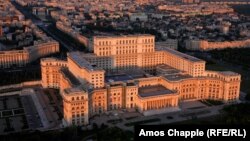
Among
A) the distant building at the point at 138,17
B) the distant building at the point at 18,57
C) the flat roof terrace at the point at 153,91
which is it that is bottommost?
the flat roof terrace at the point at 153,91

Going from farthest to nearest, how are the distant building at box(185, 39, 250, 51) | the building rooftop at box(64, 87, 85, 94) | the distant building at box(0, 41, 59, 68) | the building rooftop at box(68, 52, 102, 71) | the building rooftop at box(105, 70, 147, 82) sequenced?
1. the distant building at box(185, 39, 250, 51)
2. the distant building at box(0, 41, 59, 68)
3. the building rooftop at box(105, 70, 147, 82)
4. the building rooftop at box(68, 52, 102, 71)
5. the building rooftop at box(64, 87, 85, 94)

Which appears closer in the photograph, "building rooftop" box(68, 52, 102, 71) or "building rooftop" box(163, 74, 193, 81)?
"building rooftop" box(68, 52, 102, 71)

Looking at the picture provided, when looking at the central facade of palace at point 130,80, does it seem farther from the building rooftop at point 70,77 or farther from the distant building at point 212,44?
the distant building at point 212,44

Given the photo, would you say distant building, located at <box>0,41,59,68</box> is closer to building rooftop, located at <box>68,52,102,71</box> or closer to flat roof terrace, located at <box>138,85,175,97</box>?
building rooftop, located at <box>68,52,102,71</box>

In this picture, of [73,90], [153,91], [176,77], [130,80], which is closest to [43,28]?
[130,80]

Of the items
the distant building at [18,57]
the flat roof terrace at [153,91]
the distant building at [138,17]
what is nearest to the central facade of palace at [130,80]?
the flat roof terrace at [153,91]

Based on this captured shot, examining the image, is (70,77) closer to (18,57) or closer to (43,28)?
(18,57)

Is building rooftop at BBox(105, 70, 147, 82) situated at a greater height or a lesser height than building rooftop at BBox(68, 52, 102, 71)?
lesser

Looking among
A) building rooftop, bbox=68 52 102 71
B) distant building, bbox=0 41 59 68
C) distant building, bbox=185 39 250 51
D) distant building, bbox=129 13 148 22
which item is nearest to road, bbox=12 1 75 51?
distant building, bbox=0 41 59 68
